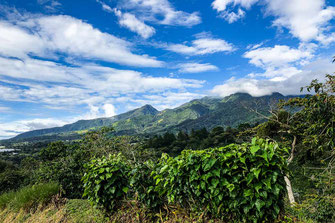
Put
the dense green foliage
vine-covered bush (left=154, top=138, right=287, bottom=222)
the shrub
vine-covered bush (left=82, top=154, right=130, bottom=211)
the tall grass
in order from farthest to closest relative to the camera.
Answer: the dense green foliage → the tall grass → vine-covered bush (left=82, top=154, right=130, bottom=211) → the shrub → vine-covered bush (left=154, top=138, right=287, bottom=222)

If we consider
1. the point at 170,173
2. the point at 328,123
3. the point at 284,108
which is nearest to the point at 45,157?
the point at 170,173

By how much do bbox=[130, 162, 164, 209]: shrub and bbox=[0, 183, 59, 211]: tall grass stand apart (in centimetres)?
346

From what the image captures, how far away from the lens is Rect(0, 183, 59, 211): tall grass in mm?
5266

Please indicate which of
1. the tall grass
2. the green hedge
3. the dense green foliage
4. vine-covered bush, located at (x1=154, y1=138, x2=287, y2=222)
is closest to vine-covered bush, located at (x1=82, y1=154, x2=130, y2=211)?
the green hedge

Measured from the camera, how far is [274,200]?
2867 millimetres

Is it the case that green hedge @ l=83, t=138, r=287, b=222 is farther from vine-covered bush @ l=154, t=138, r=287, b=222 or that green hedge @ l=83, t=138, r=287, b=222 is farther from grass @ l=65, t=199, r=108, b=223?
grass @ l=65, t=199, r=108, b=223

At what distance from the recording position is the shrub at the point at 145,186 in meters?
3.82

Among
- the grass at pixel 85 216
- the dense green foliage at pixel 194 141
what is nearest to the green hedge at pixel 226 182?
the grass at pixel 85 216

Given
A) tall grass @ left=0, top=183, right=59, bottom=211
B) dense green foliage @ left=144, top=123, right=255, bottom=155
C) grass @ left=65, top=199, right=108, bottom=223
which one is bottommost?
dense green foliage @ left=144, top=123, right=255, bottom=155

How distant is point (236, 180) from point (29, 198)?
584 centimetres

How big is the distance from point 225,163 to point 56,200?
213 inches

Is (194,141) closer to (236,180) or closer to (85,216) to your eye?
(85,216)

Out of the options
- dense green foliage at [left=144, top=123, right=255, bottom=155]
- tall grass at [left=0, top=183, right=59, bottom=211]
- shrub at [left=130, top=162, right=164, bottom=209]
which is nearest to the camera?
shrub at [left=130, top=162, right=164, bottom=209]

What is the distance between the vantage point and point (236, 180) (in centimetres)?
291
